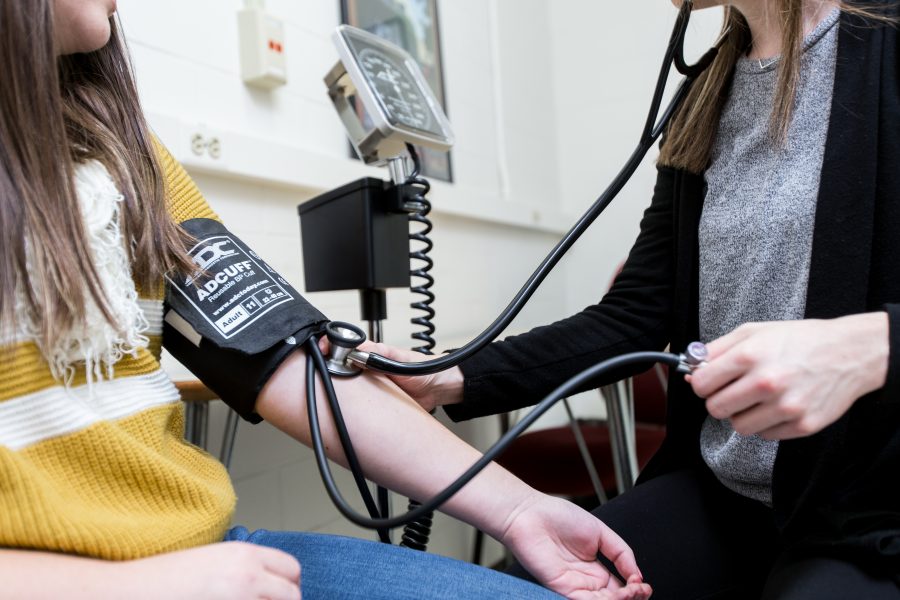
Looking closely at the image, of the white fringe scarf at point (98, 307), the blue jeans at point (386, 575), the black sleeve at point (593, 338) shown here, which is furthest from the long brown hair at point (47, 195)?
the black sleeve at point (593, 338)

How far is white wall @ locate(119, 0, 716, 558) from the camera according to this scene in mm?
1504

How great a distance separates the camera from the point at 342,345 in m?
0.75

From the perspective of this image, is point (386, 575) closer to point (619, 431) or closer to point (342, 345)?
point (342, 345)

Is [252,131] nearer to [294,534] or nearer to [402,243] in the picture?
[402,243]

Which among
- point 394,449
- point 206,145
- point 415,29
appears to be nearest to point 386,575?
point 394,449

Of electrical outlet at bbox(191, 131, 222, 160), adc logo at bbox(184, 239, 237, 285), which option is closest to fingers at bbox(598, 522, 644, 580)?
adc logo at bbox(184, 239, 237, 285)

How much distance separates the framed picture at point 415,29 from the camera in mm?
2006

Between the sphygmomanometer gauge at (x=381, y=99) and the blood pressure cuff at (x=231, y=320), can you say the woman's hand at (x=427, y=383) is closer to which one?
the blood pressure cuff at (x=231, y=320)

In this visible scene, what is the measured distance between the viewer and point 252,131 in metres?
1.62

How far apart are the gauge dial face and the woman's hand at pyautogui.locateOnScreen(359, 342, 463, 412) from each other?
1.21 feet

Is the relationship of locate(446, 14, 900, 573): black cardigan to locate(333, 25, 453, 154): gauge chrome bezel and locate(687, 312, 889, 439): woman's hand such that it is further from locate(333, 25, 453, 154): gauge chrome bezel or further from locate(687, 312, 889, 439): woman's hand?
locate(333, 25, 453, 154): gauge chrome bezel

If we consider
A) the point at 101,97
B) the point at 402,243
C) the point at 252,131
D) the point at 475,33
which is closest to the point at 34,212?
the point at 101,97

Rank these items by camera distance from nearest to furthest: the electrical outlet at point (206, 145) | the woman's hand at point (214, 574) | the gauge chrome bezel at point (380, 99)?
the woman's hand at point (214, 574)
the gauge chrome bezel at point (380, 99)
the electrical outlet at point (206, 145)

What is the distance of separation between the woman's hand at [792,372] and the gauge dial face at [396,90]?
2.14 feet
